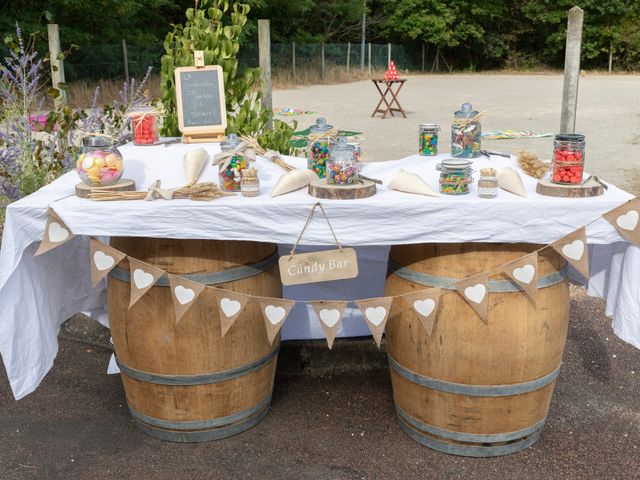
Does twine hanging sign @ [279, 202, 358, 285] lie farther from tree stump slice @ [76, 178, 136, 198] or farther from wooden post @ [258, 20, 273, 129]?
wooden post @ [258, 20, 273, 129]

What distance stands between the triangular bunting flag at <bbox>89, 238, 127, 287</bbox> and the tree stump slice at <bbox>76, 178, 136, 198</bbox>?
189 mm

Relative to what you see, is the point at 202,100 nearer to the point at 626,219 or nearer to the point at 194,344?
the point at 194,344

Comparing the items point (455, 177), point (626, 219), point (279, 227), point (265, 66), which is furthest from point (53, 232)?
point (265, 66)

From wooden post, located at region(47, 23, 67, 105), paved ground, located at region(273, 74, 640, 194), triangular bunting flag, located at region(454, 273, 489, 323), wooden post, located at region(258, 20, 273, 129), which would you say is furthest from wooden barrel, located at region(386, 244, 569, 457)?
paved ground, located at region(273, 74, 640, 194)

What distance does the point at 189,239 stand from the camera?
108 inches

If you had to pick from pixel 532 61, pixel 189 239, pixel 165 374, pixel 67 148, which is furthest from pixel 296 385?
pixel 532 61

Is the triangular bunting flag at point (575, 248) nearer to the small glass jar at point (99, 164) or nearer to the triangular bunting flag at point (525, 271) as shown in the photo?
the triangular bunting flag at point (525, 271)

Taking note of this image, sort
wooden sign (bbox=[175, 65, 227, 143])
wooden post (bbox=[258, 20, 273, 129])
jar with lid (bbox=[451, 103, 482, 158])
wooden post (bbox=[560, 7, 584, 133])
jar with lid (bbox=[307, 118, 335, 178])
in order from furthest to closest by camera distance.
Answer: wooden post (bbox=[258, 20, 273, 129]), wooden post (bbox=[560, 7, 584, 133]), wooden sign (bbox=[175, 65, 227, 143]), jar with lid (bbox=[451, 103, 482, 158]), jar with lid (bbox=[307, 118, 335, 178])

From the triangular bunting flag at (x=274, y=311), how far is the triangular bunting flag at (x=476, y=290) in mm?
635

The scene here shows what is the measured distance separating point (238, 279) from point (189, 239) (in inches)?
9.8

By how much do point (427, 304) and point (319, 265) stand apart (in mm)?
424

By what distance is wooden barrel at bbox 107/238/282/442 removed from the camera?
2.79 m

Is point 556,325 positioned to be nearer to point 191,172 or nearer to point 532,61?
point 191,172

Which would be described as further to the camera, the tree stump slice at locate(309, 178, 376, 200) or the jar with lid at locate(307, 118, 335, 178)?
the jar with lid at locate(307, 118, 335, 178)
